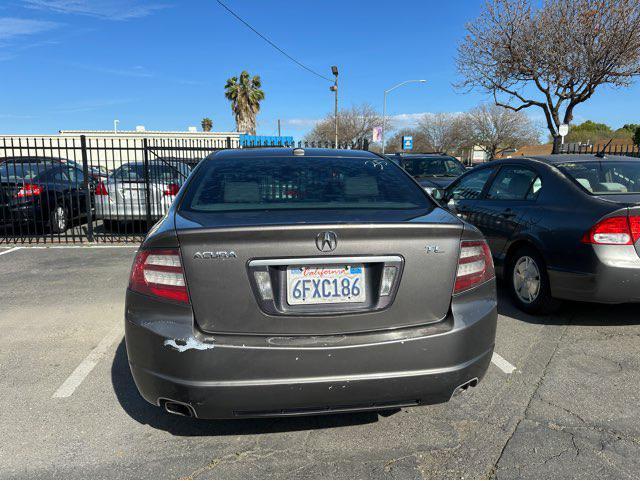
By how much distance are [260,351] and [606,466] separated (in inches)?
72.3

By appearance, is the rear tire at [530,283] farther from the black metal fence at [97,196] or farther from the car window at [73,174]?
the car window at [73,174]

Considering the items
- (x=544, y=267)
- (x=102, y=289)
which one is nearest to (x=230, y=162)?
(x=544, y=267)

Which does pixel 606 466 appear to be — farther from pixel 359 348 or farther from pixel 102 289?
pixel 102 289

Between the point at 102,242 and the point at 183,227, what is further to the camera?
the point at 102,242

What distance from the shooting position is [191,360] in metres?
2.19

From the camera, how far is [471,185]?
611cm

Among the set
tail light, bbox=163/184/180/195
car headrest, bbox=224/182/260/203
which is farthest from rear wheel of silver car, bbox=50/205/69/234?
car headrest, bbox=224/182/260/203

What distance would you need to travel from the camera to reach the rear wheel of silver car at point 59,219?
9.77 m

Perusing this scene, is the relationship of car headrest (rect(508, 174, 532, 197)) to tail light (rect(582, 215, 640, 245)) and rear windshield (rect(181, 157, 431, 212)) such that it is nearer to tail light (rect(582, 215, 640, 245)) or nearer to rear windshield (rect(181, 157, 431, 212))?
tail light (rect(582, 215, 640, 245))

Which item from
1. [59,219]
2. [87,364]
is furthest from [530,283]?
[59,219]

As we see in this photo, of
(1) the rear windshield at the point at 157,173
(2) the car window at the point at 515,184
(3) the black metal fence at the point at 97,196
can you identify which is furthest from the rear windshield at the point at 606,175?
(1) the rear windshield at the point at 157,173

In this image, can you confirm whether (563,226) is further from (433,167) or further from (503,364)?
(433,167)

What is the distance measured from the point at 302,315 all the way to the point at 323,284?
0.57ft

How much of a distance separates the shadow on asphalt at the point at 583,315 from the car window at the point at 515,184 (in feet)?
3.70
